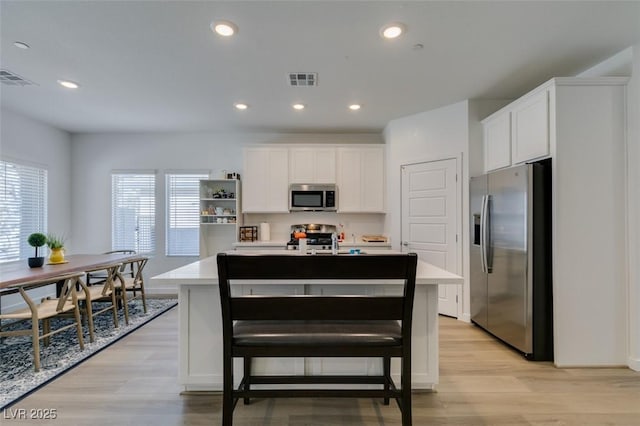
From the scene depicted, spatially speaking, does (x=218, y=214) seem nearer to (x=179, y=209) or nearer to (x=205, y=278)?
(x=179, y=209)

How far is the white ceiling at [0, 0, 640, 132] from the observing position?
2.04 meters

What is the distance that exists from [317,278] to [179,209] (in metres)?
4.48

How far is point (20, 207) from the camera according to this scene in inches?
169

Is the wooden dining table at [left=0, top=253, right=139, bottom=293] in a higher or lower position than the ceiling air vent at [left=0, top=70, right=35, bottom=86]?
lower

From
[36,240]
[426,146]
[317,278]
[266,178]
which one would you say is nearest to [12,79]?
[36,240]

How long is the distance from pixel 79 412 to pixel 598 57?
4.97 metres

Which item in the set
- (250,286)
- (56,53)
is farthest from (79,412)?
(56,53)

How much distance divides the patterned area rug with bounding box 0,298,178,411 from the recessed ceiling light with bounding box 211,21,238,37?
2.97 m

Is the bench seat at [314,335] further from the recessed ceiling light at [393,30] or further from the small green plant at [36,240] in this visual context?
the small green plant at [36,240]

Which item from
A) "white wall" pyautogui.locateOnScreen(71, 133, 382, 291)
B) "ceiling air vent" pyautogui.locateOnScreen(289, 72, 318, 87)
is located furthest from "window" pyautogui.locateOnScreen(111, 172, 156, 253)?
"ceiling air vent" pyautogui.locateOnScreen(289, 72, 318, 87)

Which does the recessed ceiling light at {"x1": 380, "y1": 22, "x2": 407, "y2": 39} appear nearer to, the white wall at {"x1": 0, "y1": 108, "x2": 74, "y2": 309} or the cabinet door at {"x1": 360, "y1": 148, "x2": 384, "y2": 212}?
the cabinet door at {"x1": 360, "y1": 148, "x2": 384, "y2": 212}

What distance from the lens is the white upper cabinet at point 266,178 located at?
475 centimetres

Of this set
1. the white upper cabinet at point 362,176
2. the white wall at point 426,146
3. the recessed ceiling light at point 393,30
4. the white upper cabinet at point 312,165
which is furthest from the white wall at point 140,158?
the recessed ceiling light at point 393,30

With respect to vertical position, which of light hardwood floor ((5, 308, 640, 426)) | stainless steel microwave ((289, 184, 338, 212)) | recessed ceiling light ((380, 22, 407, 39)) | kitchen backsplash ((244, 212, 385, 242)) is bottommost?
light hardwood floor ((5, 308, 640, 426))
